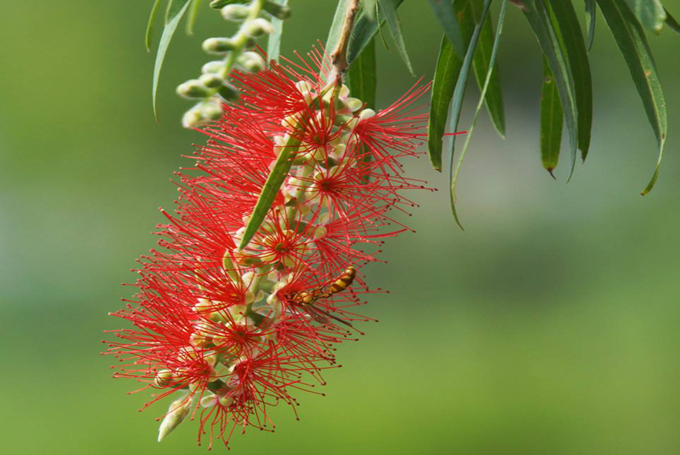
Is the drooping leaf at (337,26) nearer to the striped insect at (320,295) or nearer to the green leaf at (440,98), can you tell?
the green leaf at (440,98)

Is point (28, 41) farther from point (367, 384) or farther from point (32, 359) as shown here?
point (367, 384)

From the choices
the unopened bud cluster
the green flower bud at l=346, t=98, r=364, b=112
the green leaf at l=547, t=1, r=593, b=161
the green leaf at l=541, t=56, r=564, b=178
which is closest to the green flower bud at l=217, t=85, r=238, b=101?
the unopened bud cluster

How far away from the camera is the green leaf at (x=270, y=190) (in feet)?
1.82

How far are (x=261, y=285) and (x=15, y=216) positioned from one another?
510 cm

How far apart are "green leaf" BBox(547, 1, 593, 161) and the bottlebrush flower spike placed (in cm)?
20

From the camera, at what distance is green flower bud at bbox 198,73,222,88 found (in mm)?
498

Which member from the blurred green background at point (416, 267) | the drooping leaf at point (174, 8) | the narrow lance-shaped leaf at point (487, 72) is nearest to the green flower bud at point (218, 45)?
the drooping leaf at point (174, 8)

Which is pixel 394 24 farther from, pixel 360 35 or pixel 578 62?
pixel 578 62

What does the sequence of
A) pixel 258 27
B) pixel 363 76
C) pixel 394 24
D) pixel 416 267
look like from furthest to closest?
pixel 416 267 < pixel 363 76 < pixel 394 24 < pixel 258 27

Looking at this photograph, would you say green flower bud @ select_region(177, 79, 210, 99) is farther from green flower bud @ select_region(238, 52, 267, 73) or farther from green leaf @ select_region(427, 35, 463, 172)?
green leaf @ select_region(427, 35, 463, 172)

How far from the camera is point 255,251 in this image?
663 millimetres

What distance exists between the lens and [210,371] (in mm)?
676

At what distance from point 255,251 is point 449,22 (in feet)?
0.87

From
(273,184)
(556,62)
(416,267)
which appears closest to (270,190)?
(273,184)
